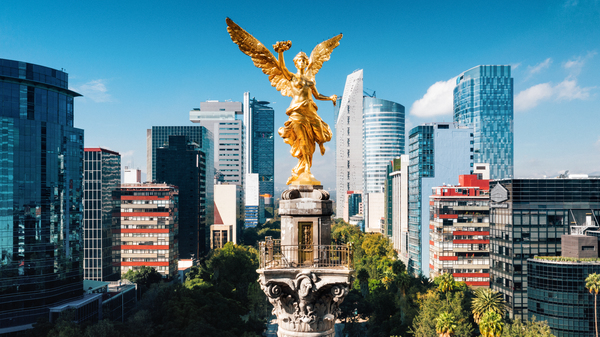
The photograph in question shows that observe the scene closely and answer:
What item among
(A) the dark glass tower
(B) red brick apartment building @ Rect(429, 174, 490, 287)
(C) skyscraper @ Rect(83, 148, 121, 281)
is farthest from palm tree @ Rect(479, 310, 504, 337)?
(A) the dark glass tower

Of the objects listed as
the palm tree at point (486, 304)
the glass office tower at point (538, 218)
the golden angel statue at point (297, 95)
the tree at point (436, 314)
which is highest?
the golden angel statue at point (297, 95)

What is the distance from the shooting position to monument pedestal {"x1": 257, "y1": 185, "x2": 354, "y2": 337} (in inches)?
667

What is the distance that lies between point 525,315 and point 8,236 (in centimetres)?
8587

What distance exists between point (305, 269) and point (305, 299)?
1275 millimetres

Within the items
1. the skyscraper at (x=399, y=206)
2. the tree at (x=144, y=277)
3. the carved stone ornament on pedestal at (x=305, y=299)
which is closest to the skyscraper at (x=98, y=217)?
the tree at (x=144, y=277)

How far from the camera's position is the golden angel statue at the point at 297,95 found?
19.0m

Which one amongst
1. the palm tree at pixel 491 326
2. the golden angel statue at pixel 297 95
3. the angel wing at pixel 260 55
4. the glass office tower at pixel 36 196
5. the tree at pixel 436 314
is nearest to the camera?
the angel wing at pixel 260 55

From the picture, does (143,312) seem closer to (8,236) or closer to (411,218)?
(8,236)

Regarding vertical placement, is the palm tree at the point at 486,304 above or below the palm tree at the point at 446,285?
above

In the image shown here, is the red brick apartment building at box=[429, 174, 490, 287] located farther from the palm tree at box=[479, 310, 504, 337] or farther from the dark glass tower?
the dark glass tower

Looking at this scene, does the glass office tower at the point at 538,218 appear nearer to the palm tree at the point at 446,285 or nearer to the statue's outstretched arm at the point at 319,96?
the palm tree at the point at 446,285

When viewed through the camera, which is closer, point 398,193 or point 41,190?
point 41,190

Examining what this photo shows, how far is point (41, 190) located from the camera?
63375mm

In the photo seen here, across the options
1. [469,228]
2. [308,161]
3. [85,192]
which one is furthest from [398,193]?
[308,161]
